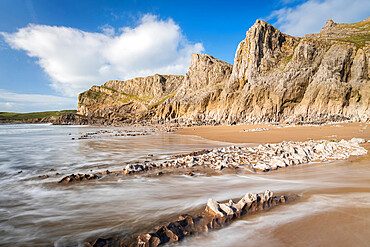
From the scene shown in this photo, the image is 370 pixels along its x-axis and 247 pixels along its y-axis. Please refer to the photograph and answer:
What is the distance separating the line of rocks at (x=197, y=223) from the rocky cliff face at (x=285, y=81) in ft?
93.2

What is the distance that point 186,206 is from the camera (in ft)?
10.4

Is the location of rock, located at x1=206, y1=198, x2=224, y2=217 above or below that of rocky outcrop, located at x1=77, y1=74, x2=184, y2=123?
below

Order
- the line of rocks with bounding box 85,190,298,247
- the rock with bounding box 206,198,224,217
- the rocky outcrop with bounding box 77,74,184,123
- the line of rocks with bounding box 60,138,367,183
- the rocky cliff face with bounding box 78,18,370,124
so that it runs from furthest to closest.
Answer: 1. the rocky outcrop with bounding box 77,74,184,123
2. the rocky cliff face with bounding box 78,18,370,124
3. the line of rocks with bounding box 60,138,367,183
4. the rock with bounding box 206,198,224,217
5. the line of rocks with bounding box 85,190,298,247

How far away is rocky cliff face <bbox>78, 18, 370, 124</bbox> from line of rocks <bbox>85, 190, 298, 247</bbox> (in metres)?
28.4

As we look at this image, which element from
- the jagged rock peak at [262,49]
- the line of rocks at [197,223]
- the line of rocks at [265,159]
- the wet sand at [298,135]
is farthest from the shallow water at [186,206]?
the jagged rock peak at [262,49]

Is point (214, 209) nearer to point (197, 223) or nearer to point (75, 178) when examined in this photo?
point (197, 223)

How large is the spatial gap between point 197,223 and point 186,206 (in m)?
0.91

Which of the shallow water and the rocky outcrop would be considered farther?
the rocky outcrop

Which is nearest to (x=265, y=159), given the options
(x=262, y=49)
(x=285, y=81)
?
(x=285, y=81)

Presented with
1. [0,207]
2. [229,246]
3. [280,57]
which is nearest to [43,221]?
[0,207]

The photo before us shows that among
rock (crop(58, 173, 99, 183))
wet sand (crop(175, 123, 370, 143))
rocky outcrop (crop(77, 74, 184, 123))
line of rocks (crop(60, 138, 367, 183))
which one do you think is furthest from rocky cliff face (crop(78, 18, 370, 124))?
rock (crop(58, 173, 99, 183))

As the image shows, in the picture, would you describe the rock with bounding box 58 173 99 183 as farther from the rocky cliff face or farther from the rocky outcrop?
the rocky outcrop

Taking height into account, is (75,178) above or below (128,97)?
below

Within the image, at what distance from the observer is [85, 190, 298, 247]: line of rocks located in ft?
6.64
